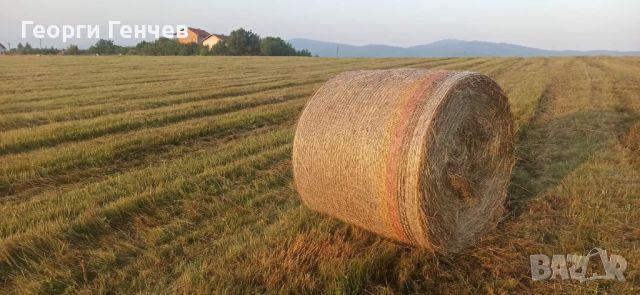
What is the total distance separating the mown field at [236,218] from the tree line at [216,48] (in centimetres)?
6118

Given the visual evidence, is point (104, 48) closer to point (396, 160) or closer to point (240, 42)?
point (240, 42)

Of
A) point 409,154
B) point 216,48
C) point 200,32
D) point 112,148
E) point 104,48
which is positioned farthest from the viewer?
point 200,32

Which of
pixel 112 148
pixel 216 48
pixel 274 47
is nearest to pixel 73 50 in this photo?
pixel 216 48

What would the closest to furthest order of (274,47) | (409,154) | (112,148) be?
(409,154) < (112,148) < (274,47)

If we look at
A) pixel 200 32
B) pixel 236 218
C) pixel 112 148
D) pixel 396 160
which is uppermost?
pixel 200 32

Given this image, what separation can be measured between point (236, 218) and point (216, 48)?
219ft

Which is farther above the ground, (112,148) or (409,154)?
(409,154)

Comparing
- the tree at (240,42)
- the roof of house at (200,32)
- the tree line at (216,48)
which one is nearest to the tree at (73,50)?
the tree line at (216,48)

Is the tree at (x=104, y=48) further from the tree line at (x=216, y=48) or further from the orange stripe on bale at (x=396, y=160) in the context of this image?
the orange stripe on bale at (x=396, y=160)

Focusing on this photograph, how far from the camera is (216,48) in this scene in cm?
6875

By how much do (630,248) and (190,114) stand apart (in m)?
8.98

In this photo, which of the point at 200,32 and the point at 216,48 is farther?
the point at 200,32

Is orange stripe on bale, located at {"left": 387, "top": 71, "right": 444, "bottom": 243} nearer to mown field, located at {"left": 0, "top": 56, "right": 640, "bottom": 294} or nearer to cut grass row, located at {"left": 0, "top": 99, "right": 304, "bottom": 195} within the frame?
mown field, located at {"left": 0, "top": 56, "right": 640, "bottom": 294}

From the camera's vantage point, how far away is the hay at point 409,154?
4.06m
